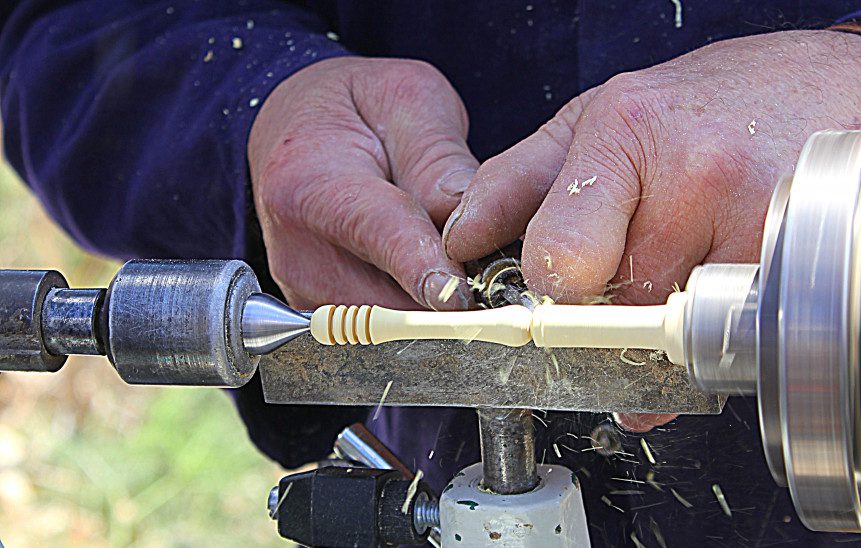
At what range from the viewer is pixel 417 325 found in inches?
23.0

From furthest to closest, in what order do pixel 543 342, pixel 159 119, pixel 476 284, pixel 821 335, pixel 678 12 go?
pixel 159 119 → pixel 678 12 → pixel 476 284 → pixel 543 342 → pixel 821 335

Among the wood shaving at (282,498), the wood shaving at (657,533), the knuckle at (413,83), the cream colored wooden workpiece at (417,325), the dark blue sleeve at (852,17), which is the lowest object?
the wood shaving at (657,533)

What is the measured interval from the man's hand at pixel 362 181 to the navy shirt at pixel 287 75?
0.12 m

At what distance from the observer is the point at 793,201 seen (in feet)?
1.56

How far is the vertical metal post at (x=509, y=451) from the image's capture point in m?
0.67

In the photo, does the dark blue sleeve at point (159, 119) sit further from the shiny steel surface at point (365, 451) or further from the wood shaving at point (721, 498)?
the wood shaving at point (721, 498)

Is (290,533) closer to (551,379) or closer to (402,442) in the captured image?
(551,379)

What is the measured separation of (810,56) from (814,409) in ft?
1.25

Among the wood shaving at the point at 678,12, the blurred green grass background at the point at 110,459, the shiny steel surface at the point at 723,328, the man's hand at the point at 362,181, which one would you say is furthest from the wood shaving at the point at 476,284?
the blurred green grass background at the point at 110,459

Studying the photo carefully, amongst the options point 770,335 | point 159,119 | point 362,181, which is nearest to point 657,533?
point 362,181

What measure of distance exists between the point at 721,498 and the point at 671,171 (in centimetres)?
39

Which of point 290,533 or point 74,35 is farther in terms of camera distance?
point 74,35

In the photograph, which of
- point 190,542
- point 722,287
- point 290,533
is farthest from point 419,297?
point 190,542

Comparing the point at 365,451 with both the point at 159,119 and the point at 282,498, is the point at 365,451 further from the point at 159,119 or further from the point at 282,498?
the point at 159,119
